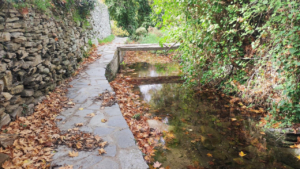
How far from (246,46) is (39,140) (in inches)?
196

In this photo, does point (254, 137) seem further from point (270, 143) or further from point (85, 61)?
point (85, 61)

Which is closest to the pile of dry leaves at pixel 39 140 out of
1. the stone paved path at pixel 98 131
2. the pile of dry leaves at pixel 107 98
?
the stone paved path at pixel 98 131

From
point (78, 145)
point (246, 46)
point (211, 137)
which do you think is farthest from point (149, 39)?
point (78, 145)

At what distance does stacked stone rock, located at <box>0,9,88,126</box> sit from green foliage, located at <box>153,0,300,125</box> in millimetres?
3028

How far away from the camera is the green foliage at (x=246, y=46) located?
11.6 feet

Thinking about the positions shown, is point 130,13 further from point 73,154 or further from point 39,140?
point 73,154

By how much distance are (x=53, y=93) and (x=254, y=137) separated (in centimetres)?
440

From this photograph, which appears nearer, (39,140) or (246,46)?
(39,140)

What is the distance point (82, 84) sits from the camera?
17.1 feet

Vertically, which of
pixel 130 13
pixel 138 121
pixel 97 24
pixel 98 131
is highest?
pixel 130 13

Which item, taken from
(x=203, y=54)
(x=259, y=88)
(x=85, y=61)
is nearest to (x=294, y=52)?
(x=259, y=88)

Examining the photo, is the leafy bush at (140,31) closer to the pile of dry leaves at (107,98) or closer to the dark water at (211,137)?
the dark water at (211,137)

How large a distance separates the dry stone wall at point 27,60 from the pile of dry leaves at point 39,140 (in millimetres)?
205

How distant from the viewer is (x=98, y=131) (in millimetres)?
3160
